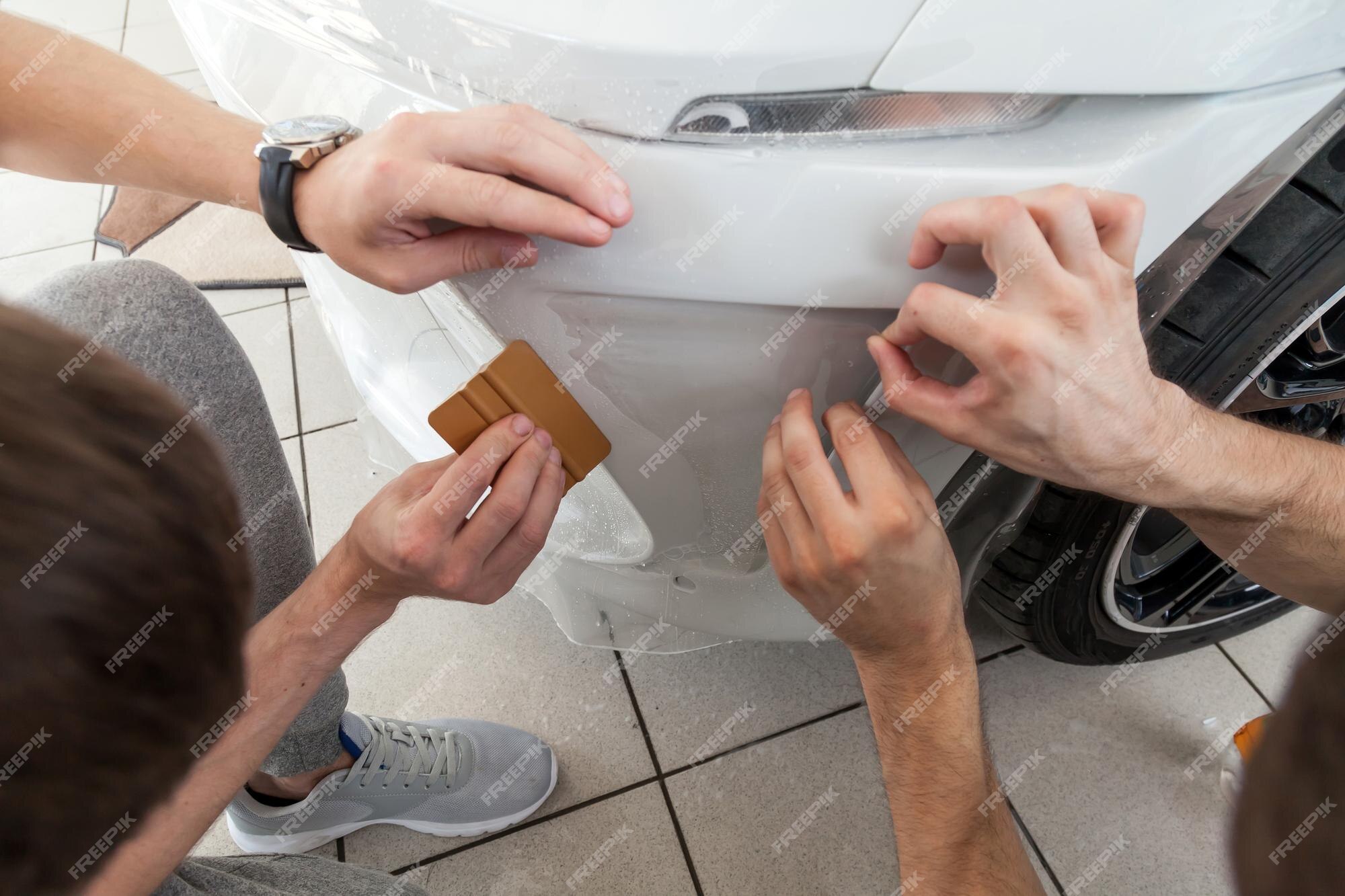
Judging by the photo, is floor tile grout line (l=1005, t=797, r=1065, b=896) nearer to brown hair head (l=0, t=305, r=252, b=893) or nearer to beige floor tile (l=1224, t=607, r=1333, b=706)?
beige floor tile (l=1224, t=607, r=1333, b=706)

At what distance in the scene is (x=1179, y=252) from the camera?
0.65 meters

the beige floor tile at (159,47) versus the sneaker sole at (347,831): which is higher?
the beige floor tile at (159,47)

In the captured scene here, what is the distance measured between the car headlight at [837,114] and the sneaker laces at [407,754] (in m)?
0.95

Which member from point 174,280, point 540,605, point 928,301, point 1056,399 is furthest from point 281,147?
point 540,605

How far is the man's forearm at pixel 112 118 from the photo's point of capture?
85 cm

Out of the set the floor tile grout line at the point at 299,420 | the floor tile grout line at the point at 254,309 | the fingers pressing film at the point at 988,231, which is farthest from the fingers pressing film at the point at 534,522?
the floor tile grout line at the point at 254,309

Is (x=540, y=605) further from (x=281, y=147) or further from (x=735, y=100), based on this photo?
(x=735, y=100)

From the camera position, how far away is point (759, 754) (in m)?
1.25

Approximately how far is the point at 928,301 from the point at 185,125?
80 cm

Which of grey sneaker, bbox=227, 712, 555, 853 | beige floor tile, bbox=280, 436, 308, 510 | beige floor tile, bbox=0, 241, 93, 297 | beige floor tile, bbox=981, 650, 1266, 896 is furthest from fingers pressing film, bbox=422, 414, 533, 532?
beige floor tile, bbox=0, 241, 93, 297

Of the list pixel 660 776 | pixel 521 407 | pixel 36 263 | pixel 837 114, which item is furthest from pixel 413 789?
pixel 36 263

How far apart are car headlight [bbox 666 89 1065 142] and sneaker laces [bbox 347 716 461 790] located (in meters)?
0.95

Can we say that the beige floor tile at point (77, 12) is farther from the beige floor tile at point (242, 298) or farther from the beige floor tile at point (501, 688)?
the beige floor tile at point (501, 688)

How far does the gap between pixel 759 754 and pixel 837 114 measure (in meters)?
0.98
